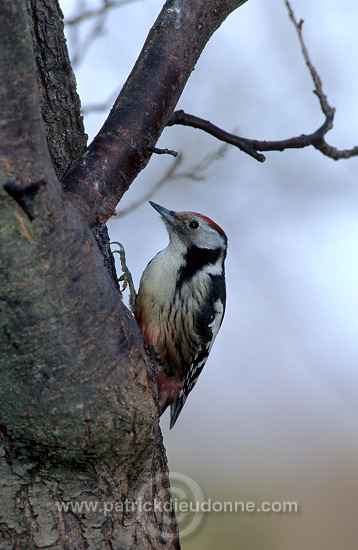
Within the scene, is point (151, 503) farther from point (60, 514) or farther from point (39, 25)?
point (39, 25)

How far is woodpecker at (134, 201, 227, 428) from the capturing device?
10.4ft

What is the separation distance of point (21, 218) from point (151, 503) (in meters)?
1.01

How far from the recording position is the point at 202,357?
132 inches

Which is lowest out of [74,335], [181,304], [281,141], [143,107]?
[74,335]

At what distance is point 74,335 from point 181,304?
1608 mm

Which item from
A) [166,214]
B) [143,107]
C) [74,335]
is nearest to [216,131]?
[143,107]

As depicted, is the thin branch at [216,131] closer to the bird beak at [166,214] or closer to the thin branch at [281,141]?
the thin branch at [281,141]

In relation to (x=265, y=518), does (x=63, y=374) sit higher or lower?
higher

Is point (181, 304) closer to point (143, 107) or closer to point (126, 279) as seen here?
point (126, 279)

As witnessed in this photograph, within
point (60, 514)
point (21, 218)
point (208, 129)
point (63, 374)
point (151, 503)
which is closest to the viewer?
point (21, 218)

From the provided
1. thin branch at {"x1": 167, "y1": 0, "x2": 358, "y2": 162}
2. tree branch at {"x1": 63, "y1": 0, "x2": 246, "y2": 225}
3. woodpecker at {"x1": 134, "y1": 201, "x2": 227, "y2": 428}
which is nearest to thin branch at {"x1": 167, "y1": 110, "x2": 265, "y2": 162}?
thin branch at {"x1": 167, "y1": 0, "x2": 358, "y2": 162}

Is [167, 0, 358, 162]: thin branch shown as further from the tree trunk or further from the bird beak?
the bird beak

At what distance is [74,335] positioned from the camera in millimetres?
1626

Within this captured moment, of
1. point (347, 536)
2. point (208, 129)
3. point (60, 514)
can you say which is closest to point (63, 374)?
point (60, 514)
